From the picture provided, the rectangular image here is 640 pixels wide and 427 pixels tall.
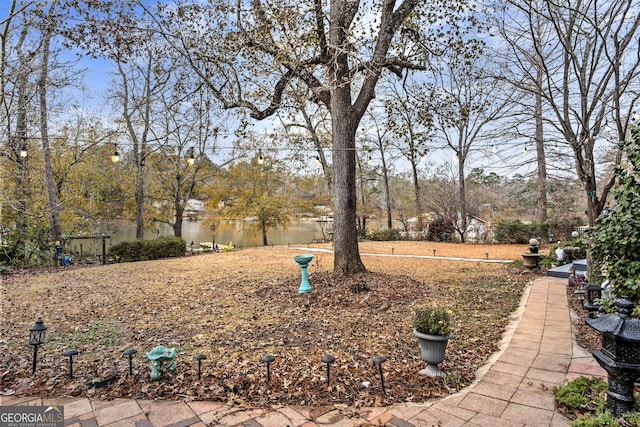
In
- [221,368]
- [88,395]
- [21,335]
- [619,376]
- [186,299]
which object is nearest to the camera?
[619,376]

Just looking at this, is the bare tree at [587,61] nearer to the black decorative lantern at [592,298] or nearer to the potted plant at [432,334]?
the black decorative lantern at [592,298]

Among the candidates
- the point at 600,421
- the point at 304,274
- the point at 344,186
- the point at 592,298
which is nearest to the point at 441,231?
the point at 344,186

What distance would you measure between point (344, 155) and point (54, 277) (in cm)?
820

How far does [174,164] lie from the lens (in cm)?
1512

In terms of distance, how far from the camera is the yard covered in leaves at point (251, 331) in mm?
2828

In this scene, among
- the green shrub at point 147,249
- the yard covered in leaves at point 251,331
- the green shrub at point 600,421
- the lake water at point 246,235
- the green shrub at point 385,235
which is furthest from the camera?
the lake water at point 246,235

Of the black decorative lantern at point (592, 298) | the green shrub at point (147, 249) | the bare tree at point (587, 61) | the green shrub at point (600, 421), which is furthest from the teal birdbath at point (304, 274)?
the green shrub at point (147, 249)

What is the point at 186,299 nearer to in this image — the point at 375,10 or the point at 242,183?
the point at 375,10

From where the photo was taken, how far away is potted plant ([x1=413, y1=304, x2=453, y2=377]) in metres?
2.89

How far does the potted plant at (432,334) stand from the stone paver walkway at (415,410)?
324mm

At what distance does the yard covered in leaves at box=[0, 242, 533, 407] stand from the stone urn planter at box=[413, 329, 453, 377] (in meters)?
0.12

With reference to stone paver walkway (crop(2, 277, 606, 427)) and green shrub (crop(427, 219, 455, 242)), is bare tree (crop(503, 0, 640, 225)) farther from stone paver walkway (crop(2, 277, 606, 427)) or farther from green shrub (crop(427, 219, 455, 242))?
green shrub (crop(427, 219, 455, 242))

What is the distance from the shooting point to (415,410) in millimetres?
2457

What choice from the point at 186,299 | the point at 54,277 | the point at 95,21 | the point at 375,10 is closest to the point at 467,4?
the point at 375,10
